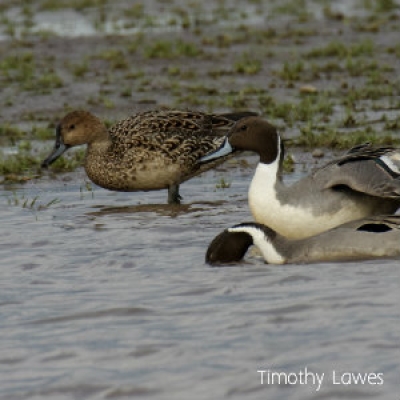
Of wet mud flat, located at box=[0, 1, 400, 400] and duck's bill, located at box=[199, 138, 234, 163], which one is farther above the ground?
duck's bill, located at box=[199, 138, 234, 163]

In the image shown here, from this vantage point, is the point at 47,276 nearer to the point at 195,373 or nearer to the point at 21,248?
the point at 21,248

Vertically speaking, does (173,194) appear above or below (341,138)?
below

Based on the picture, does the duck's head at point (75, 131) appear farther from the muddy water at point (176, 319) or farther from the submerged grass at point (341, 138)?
the submerged grass at point (341, 138)

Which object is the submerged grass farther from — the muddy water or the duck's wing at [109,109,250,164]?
the muddy water

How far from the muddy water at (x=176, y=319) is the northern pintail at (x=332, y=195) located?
17.1 inches

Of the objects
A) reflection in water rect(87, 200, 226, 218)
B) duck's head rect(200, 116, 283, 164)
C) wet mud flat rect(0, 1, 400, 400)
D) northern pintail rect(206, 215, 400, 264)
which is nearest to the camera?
wet mud flat rect(0, 1, 400, 400)

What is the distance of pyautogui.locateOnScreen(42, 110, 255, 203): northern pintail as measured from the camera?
9109 mm

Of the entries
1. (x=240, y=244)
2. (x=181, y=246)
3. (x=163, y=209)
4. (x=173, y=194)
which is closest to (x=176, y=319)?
(x=240, y=244)

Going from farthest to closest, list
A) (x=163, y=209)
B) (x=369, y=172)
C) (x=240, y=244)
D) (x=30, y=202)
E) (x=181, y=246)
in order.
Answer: (x=30, y=202), (x=163, y=209), (x=181, y=246), (x=369, y=172), (x=240, y=244)

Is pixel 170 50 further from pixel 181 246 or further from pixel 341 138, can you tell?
pixel 181 246

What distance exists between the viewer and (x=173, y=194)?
9.15 metres

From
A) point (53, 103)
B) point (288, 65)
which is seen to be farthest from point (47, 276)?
point (288, 65)

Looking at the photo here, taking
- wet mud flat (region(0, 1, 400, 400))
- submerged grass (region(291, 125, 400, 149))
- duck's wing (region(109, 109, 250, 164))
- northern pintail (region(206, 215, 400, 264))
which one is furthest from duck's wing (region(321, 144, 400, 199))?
submerged grass (region(291, 125, 400, 149))

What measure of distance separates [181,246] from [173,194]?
5.01 feet
